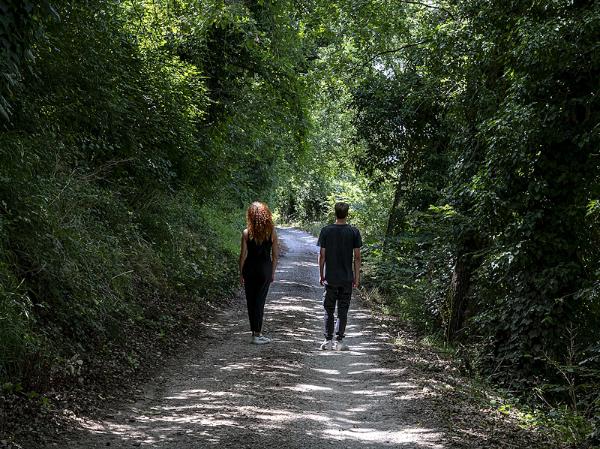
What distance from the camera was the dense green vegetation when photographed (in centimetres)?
638

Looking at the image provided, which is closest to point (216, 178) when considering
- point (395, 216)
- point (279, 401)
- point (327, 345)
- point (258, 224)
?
point (258, 224)

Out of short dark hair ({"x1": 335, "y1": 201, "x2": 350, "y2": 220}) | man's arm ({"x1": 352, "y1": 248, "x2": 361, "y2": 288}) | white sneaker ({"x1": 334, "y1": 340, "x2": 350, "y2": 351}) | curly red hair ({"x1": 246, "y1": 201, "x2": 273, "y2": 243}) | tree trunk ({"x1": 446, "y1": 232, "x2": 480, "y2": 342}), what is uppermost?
short dark hair ({"x1": 335, "y1": 201, "x2": 350, "y2": 220})

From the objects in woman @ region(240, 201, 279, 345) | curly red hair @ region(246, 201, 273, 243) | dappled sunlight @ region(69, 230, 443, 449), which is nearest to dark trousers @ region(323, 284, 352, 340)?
dappled sunlight @ region(69, 230, 443, 449)

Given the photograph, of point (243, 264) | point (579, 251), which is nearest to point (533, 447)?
point (579, 251)

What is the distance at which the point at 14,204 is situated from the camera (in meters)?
6.36

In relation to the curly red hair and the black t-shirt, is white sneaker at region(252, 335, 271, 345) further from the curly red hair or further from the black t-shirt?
the curly red hair

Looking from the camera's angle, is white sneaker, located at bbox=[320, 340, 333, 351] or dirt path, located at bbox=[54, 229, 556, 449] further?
white sneaker, located at bbox=[320, 340, 333, 351]

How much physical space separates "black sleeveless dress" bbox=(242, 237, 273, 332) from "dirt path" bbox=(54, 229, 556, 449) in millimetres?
598

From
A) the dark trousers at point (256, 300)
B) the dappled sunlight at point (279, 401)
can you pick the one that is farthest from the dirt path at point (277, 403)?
the dark trousers at point (256, 300)

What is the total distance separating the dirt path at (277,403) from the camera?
5016mm

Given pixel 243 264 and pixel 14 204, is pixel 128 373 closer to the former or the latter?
pixel 14 204

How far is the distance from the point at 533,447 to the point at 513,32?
5.27m

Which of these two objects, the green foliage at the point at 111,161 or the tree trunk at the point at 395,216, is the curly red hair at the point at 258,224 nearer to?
the green foliage at the point at 111,161

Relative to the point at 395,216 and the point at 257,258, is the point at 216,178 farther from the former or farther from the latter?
the point at 395,216
